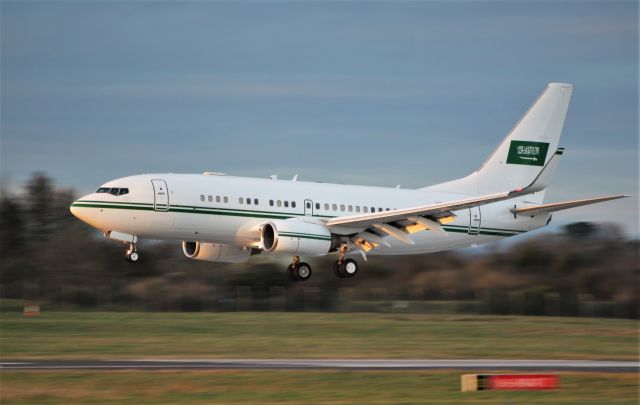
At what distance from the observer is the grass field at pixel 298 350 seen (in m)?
32.4

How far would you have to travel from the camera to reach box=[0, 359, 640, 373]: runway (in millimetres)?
38219

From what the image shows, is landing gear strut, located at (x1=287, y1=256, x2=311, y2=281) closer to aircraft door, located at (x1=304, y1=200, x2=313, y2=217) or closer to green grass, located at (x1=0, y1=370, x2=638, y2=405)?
aircraft door, located at (x1=304, y1=200, x2=313, y2=217)

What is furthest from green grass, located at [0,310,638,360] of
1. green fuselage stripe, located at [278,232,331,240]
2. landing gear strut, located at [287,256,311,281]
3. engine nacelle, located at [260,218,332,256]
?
green fuselage stripe, located at [278,232,331,240]

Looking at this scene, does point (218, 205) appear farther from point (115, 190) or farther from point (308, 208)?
point (308, 208)

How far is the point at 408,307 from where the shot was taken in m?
72.4

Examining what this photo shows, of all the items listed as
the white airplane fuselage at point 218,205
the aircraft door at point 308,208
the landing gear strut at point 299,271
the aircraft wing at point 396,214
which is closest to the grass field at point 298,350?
the landing gear strut at point 299,271

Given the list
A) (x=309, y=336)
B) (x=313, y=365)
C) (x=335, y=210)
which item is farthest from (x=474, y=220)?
(x=313, y=365)

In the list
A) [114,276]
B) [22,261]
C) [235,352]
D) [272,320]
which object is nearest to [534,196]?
[272,320]

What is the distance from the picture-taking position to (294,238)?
4981cm

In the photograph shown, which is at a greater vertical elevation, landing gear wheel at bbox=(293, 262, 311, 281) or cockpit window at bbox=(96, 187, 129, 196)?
cockpit window at bbox=(96, 187, 129, 196)

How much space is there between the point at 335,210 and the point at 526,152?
46.7 feet

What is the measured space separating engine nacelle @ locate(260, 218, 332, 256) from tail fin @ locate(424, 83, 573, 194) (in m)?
13.2

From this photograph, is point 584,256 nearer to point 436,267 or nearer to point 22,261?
point 436,267

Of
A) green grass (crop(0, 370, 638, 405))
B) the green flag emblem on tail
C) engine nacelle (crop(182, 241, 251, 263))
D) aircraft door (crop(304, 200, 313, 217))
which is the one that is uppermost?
the green flag emblem on tail
